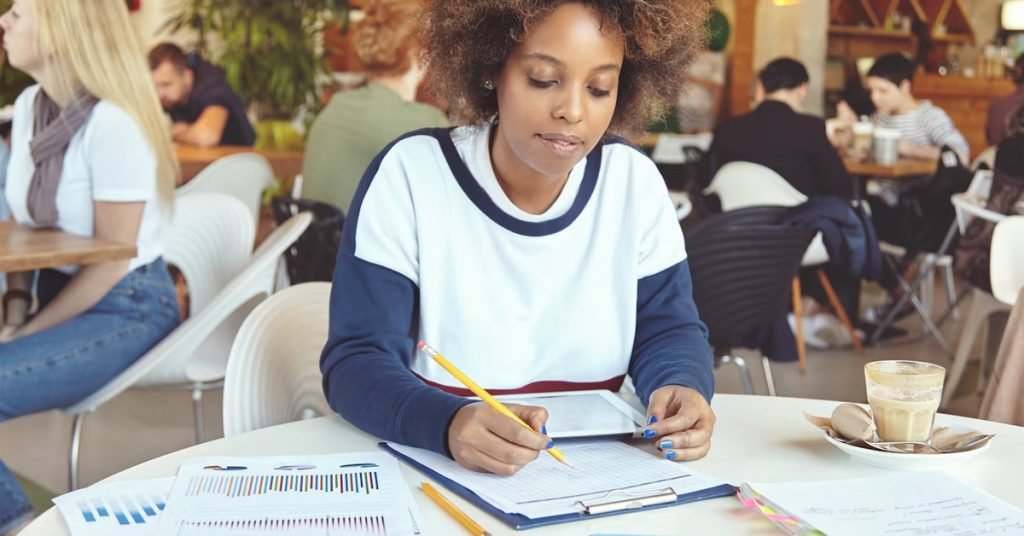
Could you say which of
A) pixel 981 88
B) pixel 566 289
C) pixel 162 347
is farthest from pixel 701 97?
pixel 566 289

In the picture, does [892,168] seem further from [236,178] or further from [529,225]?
[529,225]

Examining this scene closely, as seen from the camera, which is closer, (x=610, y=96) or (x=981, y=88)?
(x=610, y=96)

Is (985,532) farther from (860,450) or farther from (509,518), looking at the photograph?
(509,518)

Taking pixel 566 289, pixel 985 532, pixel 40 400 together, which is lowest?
pixel 40 400

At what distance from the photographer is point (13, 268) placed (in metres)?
2.39

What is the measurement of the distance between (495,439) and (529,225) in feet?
1.55

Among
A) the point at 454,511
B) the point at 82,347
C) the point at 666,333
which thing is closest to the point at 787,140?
the point at 82,347

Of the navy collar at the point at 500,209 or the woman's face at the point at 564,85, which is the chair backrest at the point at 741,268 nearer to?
the navy collar at the point at 500,209

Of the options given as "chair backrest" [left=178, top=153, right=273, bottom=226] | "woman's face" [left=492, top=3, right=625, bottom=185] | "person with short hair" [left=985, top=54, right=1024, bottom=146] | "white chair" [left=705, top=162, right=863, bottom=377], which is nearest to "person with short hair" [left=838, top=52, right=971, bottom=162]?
"person with short hair" [left=985, top=54, right=1024, bottom=146]

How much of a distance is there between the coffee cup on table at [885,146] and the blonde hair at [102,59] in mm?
3834

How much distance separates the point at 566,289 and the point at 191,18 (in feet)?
20.4

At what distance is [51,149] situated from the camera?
2760 mm

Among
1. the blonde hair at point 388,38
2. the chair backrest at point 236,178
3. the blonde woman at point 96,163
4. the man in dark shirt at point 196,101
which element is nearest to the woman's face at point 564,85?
the blonde woman at point 96,163

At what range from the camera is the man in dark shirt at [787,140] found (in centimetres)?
515
